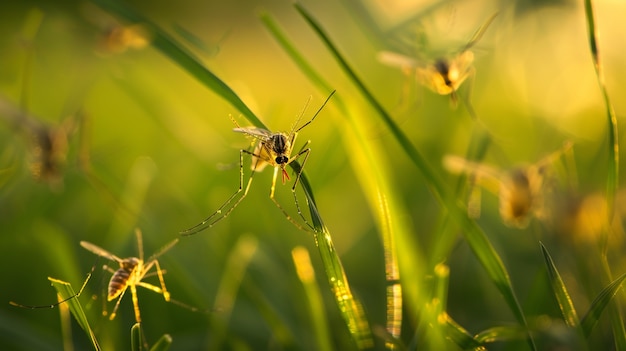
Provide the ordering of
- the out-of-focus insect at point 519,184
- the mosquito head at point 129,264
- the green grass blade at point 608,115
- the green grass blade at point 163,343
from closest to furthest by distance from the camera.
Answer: the green grass blade at point 163,343, the green grass blade at point 608,115, the mosquito head at point 129,264, the out-of-focus insect at point 519,184

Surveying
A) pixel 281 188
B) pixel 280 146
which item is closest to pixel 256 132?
pixel 280 146

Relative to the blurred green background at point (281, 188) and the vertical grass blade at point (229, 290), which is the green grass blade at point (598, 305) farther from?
the vertical grass blade at point (229, 290)

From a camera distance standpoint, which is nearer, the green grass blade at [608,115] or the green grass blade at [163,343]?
the green grass blade at [163,343]

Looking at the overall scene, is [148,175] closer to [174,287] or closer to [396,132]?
[174,287]

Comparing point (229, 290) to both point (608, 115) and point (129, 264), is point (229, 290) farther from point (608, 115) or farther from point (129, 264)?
point (608, 115)

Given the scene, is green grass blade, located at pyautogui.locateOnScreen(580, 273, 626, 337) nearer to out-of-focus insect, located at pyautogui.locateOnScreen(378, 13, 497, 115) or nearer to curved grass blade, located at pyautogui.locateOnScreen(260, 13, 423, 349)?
curved grass blade, located at pyautogui.locateOnScreen(260, 13, 423, 349)

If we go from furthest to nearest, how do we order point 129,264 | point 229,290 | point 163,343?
point 229,290
point 129,264
point 163,343

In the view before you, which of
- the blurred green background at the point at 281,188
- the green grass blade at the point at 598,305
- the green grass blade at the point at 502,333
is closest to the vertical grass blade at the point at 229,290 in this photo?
the blurred green background at the point at 281,188
